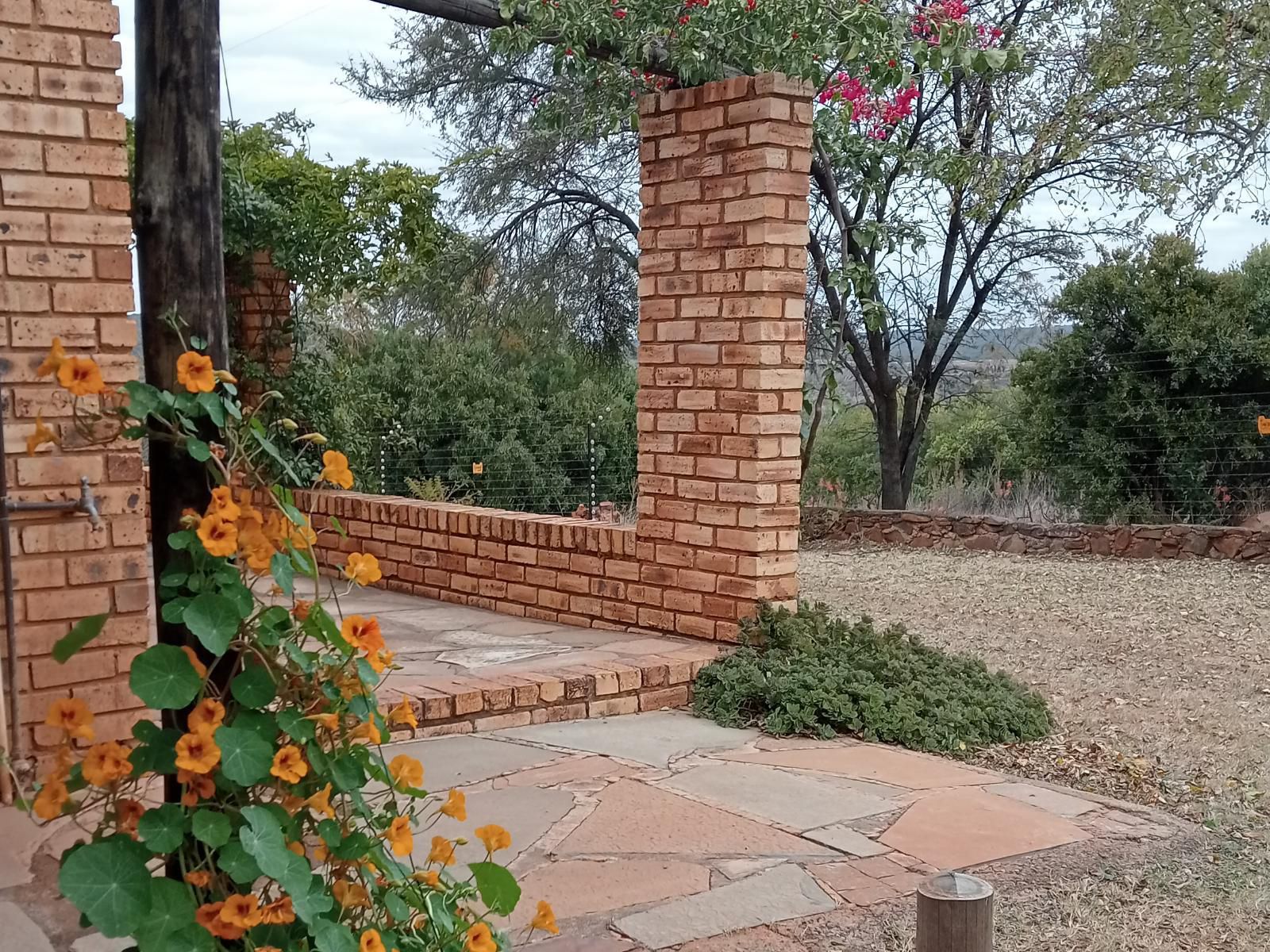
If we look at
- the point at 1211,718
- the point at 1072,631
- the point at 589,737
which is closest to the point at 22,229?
the point at 589,737

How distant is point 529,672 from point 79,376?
3.04 meters

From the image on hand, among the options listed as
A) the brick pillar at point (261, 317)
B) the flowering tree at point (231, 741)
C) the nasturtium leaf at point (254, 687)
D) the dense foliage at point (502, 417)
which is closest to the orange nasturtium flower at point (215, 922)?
the flowering tree at point (231, 741)

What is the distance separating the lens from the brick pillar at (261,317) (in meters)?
8.01

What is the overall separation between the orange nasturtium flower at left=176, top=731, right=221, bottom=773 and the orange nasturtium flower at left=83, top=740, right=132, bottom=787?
94mm

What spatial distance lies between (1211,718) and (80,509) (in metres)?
4.36

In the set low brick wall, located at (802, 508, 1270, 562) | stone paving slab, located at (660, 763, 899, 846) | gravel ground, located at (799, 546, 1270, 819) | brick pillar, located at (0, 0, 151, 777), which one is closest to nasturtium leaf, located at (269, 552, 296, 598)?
brick pillar, located at (0, 0, 151, 777)

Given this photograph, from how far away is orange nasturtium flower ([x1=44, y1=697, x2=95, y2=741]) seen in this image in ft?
5.16

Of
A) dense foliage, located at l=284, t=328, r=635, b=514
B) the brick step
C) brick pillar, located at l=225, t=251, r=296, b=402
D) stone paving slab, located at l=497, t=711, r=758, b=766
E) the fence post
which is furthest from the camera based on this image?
dense foliage, located at l=284, t=328, r=635, b=514

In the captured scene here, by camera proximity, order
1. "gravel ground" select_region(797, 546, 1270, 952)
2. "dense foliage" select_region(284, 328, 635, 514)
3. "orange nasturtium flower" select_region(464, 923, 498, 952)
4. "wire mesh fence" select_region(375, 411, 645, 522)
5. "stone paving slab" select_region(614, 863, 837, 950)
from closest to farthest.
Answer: "orange nasturtium flower" select_region(464, 923, 498, 952)
"stone paving slab" select_region(614, 863, 837, 950)
"gravel ground" select_region(797, 546, 1270, 952)
"wire mesh fence" select_region(375, 411, 645, 522)
"dense foliage" select_region(284, 328, 635, 514)

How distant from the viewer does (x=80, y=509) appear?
10.4ft

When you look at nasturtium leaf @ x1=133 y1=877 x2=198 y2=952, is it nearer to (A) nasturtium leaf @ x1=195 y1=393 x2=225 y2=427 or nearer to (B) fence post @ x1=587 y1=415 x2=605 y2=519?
(A) nasturtium leaf @ x1=195 y1=393 x2=225 y2=427

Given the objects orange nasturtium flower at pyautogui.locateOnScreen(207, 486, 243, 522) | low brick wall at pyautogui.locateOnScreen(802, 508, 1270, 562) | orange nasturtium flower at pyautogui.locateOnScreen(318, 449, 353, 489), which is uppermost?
orange nasturtium flower at pyautogui.locateOnScreen(318, 449, 353, 489)

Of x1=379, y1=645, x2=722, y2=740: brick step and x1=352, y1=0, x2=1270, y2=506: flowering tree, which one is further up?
x1=352, y1=0, x2=1270, y2=506: flowering tree

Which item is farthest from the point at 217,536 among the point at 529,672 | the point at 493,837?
the point at 529,672
